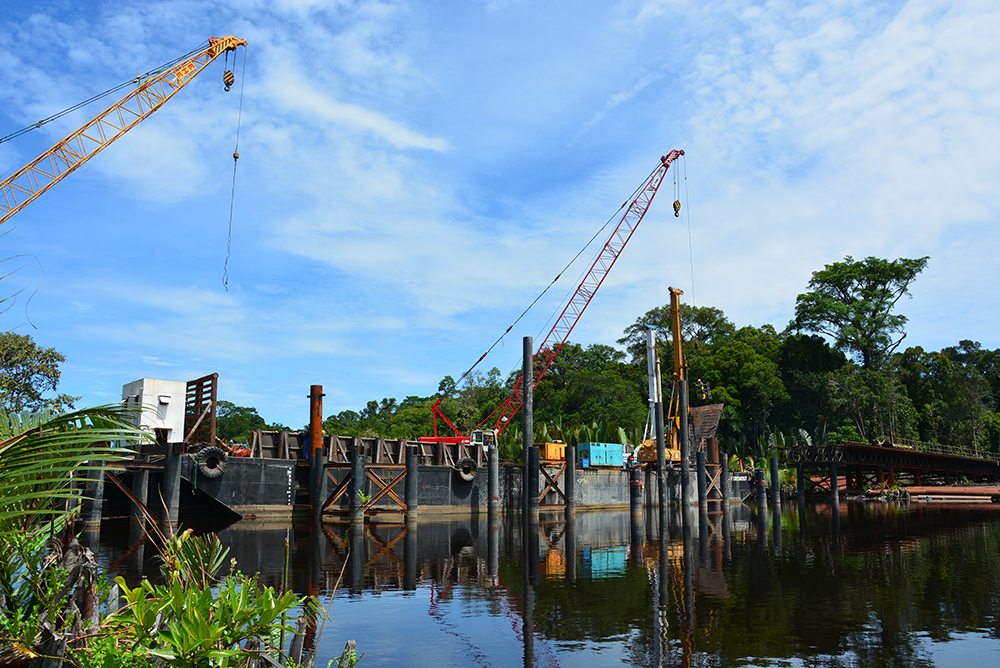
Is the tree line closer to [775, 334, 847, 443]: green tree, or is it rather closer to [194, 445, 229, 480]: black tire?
[775, 334, 847, 443]: green tree

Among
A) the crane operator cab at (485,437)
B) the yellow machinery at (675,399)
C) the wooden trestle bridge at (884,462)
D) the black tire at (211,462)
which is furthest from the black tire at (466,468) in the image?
the wooden trestle bridge at (884,462)

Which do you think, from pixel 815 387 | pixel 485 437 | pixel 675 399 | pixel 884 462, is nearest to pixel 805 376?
pixel 815 387

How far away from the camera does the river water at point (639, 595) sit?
34.0ft

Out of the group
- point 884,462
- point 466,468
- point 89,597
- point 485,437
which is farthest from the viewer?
point 884,462

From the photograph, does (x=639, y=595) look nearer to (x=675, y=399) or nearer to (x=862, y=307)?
(x=675, y=399)

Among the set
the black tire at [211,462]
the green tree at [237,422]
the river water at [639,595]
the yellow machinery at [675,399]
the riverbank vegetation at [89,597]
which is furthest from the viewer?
the green tree at [237,422]

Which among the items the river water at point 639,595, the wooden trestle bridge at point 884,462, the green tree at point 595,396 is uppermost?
the green tree at point 595,396

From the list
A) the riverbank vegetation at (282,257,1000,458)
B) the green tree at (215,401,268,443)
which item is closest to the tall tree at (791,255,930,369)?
the riverbank vegetation at (282,257,1000,458)

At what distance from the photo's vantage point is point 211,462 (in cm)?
2916

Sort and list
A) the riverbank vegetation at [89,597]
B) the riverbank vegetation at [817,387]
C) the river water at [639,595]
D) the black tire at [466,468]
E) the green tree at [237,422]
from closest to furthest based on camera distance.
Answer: the riverbank vegetation at [89,597] → the river water at [639,595] → the black tire at [466,468] → the riverbank vegetation at [817,387] → the green tree at [237,422]

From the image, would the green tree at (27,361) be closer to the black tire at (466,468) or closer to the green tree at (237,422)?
the black tire at (466,468)

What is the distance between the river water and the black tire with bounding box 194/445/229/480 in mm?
2616

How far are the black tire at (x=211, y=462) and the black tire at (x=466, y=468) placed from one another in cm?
1267

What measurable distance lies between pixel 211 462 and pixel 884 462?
59375mm
